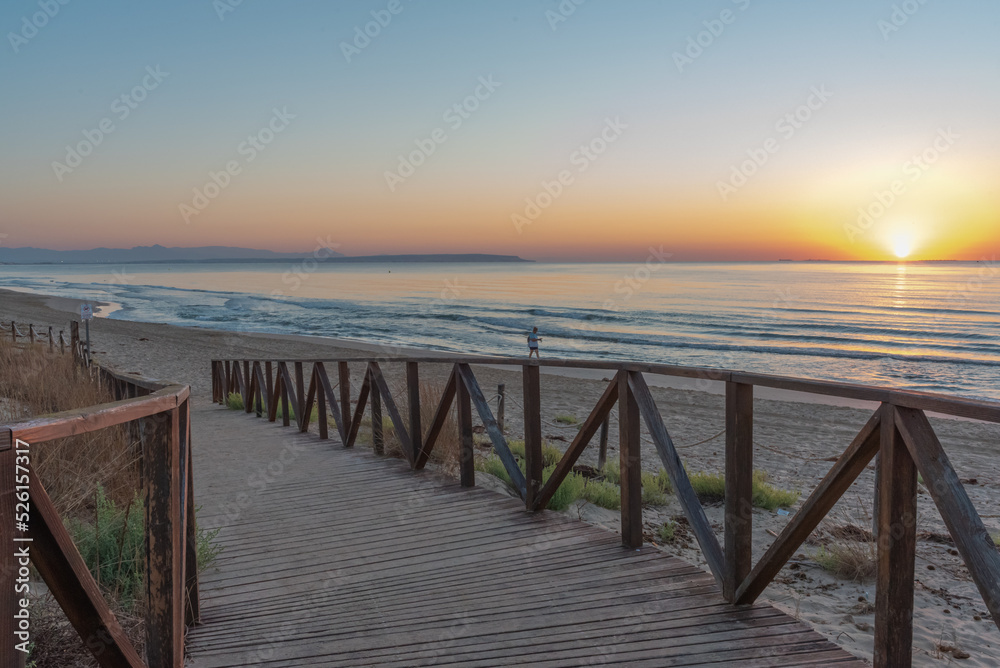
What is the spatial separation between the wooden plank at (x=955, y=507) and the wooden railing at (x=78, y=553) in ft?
7.54

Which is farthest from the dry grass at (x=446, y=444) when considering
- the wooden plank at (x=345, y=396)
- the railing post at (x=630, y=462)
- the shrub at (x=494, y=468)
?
the railing post at (x=630, y=462)

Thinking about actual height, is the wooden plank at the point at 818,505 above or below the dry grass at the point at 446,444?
above

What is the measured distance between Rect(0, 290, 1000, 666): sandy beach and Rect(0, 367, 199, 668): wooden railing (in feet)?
11.3

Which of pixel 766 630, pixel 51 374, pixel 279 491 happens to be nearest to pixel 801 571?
pixel 766 630

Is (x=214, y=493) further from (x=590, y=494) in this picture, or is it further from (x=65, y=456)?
(x=590, y=494)

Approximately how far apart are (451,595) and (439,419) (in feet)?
7.97

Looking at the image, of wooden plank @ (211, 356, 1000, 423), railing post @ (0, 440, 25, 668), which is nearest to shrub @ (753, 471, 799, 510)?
wooden plank @ (211, 356, 1000, 423)

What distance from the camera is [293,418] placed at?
37.2 feet

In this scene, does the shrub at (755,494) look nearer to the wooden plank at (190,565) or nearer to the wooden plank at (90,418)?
the wooden plank at (190,565)

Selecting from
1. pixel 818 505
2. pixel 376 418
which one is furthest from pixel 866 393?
pixel 376 418

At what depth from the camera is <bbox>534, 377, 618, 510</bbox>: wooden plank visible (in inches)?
159

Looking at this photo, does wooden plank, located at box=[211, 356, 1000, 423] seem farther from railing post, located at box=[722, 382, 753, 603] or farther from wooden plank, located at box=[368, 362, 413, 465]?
wooden plank, located at box=[368, 362, 413, 465]

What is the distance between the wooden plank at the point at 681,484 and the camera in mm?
3241

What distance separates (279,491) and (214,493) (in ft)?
1.82
